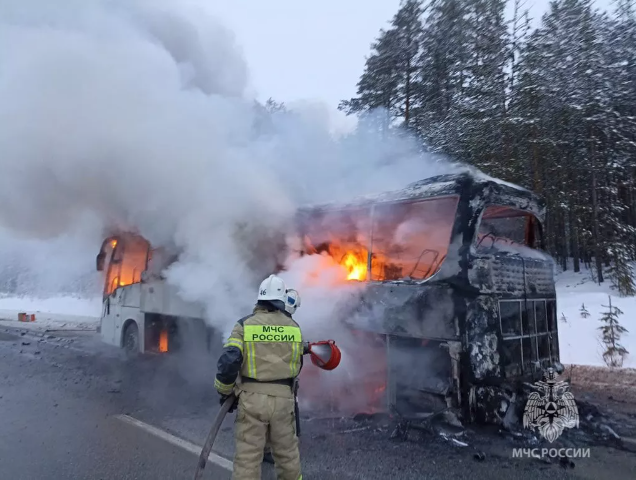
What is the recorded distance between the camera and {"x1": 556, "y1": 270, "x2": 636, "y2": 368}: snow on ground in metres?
9.38

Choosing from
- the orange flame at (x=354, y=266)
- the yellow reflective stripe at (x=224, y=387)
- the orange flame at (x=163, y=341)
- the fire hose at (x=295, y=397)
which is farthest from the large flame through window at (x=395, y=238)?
the orange flame at (x=163, y=341)

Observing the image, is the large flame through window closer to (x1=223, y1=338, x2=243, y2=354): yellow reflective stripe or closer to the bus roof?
the bus roof

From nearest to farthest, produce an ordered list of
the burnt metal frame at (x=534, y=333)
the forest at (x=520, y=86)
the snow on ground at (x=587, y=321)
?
the burnt metal frame at (x=534, y=333) < the snow on ground at (x=587, y=321) < the forest at (x=520, y=86)

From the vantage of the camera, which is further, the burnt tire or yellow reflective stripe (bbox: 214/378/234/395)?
the burnt tire

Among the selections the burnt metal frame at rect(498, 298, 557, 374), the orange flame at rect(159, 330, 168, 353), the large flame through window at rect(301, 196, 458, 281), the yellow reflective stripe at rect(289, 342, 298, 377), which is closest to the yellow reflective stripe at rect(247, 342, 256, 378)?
the yellow reflective stripe at rect(289, 342, 298, 377)

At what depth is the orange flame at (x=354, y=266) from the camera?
5750 millimetres

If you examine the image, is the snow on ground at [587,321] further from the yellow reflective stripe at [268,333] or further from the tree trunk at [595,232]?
the yellow reflective stripe at [268,333]

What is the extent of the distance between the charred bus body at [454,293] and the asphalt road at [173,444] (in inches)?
21.2

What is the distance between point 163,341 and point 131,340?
98cm

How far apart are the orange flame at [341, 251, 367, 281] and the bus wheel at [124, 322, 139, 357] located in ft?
16.0

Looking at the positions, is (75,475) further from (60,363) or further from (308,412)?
(60,363)

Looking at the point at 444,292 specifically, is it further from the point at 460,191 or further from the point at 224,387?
the point at 224,387

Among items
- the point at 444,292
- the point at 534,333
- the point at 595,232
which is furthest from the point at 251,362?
the point at 595,232

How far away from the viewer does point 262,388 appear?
286cm
